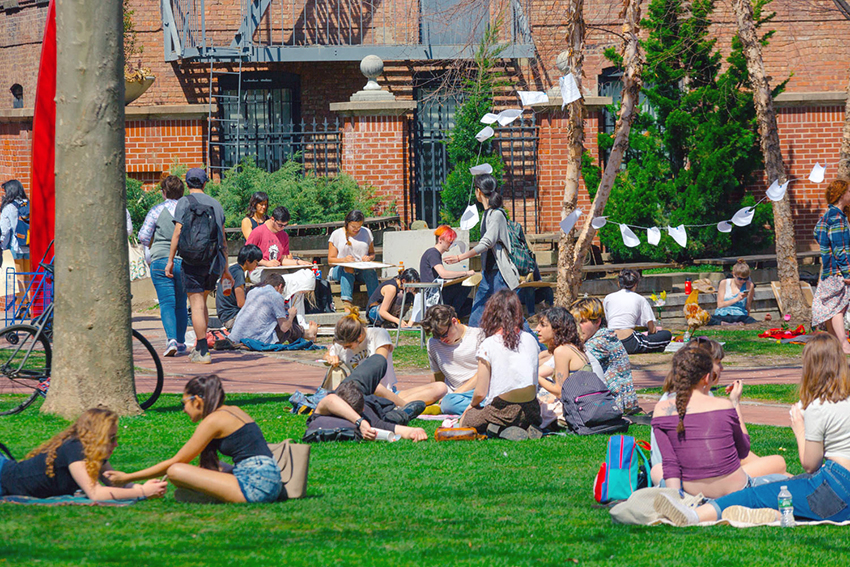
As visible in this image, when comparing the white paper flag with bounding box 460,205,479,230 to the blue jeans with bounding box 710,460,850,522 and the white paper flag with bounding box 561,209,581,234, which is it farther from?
the blue jeans with bounding box 710,460,850,522

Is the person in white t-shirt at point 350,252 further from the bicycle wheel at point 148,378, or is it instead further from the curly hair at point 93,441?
the curly hair at point 93,441

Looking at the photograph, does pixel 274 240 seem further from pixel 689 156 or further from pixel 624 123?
pixel 689 156

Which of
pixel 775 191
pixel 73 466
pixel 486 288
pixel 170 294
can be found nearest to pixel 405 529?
pixel 73 466

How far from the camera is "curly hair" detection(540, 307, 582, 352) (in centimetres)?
811

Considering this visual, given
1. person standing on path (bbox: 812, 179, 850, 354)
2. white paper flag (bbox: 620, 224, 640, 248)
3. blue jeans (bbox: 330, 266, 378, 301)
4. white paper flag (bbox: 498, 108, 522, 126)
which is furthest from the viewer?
blue jeans (bbox: 330, 266, 378, 301)

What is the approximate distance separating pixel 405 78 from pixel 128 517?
1748 centimetres

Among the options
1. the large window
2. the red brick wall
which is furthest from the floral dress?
the large window

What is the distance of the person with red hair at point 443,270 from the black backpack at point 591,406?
5.33 meters

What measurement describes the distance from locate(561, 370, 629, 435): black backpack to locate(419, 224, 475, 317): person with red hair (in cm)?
533

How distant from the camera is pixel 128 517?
5.21m

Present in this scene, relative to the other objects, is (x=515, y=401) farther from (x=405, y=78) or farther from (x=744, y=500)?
(x=405, y=78)

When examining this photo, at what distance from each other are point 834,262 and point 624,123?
2745 millimetres

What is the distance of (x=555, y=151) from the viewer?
1986cm

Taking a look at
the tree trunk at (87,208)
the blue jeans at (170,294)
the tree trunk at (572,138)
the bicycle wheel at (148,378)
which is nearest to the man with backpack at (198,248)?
the blue jeans at (170,294)
